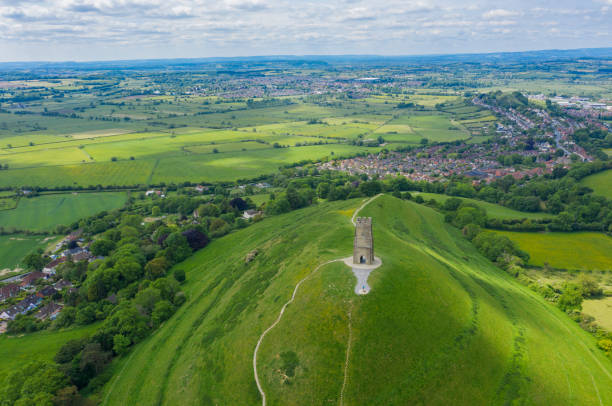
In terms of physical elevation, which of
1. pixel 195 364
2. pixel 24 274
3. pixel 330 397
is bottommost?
pixel 24 274

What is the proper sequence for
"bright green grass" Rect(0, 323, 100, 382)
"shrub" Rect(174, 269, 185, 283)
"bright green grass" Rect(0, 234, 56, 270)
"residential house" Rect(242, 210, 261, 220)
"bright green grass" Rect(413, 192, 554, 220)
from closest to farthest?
"bright green grass" Rect(0, 323, 100, 382) → "shrub" Rect(174, 269, 185, 283) → "bright green grass" Rect(0, 234, 56, 270) → "bright green grass" Rect(413, 192, 554, 220) → "residential house" Rect(242, 210, 261, 220)

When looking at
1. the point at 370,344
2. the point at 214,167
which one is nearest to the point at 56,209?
the point at 214,167

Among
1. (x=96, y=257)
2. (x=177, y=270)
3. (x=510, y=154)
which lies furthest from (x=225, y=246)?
(x=510, y=154)

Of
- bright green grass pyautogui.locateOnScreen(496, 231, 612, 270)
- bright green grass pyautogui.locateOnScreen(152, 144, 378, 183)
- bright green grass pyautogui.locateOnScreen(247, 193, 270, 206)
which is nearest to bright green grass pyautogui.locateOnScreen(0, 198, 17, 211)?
bright green grass pyautogui.locateOnScreen(152, 144, 378, 183)

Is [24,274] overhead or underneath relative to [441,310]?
underneath

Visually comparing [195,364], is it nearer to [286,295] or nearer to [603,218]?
[286,295]

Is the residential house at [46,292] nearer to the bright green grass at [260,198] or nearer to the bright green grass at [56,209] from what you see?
the bright green grass at [56,209]

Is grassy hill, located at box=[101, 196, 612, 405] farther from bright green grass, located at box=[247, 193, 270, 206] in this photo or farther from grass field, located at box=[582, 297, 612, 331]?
bright green grass, located at box=[247, 193, 270, 206]
